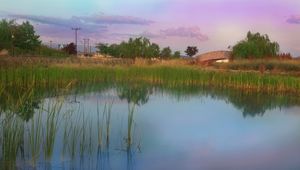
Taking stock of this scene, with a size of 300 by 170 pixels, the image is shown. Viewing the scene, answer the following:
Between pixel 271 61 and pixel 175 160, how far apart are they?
19.1m

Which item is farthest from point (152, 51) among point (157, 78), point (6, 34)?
point (157, 78)

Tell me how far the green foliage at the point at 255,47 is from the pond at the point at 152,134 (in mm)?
16802

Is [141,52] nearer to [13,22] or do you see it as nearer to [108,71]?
[13,22]

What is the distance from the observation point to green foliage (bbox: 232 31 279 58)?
28.8 metres

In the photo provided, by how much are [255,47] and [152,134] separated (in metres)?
22.8

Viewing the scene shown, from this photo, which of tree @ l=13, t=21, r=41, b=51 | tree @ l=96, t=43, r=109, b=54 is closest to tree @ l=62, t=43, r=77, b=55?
tree @ l=96, t=43, r=109, b=54

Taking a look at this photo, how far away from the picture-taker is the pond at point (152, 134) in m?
5.14

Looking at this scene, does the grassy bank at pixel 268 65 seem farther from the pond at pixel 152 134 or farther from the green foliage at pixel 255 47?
the pond at pixel 152 134

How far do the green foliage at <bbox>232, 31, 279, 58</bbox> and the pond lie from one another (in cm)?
1680

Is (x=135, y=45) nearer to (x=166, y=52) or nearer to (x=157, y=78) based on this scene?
(x=166, y=52)

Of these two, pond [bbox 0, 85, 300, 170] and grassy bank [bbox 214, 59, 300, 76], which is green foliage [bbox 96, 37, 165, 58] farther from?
pond [bbox 0, 85, 300, 170]

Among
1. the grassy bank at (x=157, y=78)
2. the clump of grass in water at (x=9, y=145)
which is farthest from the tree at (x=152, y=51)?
the clump of grass in water at (x=9, y=145)

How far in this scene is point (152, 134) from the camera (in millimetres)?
7160

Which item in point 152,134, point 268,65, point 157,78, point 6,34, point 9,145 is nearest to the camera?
point 9,145
